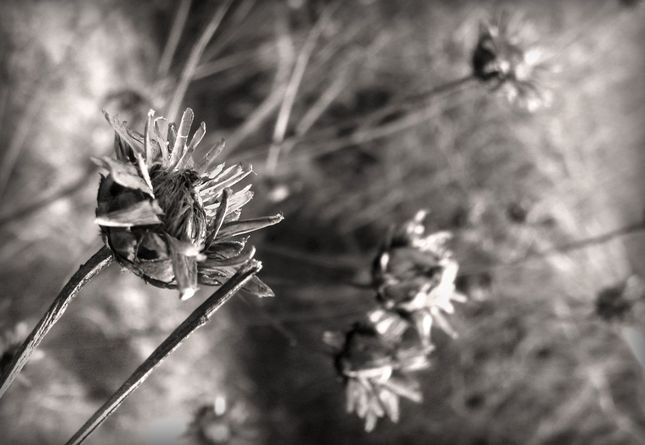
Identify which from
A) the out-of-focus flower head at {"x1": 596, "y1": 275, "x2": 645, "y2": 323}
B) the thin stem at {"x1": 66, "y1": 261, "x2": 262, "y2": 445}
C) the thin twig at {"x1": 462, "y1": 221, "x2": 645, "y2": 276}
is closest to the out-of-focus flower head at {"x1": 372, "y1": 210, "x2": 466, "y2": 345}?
the thin twig at {"x1": 462, "y1": 221, "x2": 645, "y2": 276}

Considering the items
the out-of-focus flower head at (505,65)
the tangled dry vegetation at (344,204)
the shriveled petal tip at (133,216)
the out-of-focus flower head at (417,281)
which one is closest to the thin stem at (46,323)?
the shriveled petal tip at (133,216)

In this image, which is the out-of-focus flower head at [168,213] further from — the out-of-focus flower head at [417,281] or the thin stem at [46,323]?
the out-of-focus flower head at [417,281]

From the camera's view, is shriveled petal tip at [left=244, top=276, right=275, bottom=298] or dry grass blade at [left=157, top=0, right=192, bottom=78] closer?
shriveled petal tip at [left=244, top=276, right=275, bottom=298]

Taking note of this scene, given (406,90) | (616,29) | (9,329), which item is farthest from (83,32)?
(616,29)

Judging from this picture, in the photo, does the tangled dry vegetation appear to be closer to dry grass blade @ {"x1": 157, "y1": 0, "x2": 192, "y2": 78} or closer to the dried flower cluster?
dry grass blade @ {"x1": 157, "y1": 0, "x2": 192, "y2": 78}

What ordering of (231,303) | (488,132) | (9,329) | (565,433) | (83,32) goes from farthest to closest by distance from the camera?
(565,433) → (488,132) → (231,303) → (83,32) → (9,329)

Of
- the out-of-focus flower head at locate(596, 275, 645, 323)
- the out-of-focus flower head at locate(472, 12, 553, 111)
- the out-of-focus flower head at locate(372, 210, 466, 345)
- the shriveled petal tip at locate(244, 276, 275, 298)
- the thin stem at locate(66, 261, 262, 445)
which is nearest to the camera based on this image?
the thin stem at locate(66, 261, 262, 445)

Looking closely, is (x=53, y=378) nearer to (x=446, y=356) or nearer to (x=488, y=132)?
(x=446, y=356)
